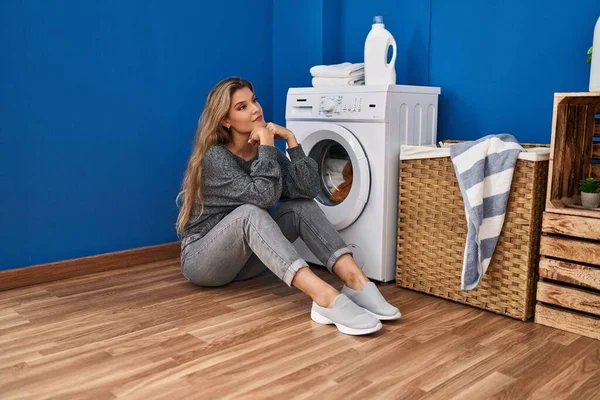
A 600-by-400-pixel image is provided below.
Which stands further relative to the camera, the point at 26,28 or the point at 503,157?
the point at 26,28

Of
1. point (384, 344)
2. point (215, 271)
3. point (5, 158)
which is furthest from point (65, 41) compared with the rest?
point (384, 344)

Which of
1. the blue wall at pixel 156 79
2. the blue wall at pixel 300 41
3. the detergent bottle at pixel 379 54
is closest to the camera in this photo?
the blue wall at pixel 156 79

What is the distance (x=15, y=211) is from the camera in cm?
229

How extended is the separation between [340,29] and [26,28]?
4.68 feet

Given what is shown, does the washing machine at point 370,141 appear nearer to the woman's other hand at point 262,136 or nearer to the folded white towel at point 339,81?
the folded white towel at point 339,81

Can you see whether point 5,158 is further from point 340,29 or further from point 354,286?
point 340,29

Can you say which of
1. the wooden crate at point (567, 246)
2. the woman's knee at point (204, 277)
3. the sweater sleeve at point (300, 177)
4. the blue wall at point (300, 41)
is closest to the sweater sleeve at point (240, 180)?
the sweater sleeve at point (300, 177)

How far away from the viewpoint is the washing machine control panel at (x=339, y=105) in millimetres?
2354

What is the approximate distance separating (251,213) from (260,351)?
49 centimetres

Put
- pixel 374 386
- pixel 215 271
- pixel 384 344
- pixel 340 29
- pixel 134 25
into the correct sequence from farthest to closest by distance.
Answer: pixel 340 29, pixel 134 25, pixel 215 271, pixel 384 344, pixel 374 386

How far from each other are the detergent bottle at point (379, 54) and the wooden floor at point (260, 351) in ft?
2.95

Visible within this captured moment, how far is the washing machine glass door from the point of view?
235 centimetres

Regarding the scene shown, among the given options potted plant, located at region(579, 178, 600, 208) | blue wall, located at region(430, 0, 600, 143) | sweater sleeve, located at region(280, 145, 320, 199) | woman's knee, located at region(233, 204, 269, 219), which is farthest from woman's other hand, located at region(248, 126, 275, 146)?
potted plant, located at region(579, 178, 600, 208)

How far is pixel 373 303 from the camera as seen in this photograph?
1.95m
